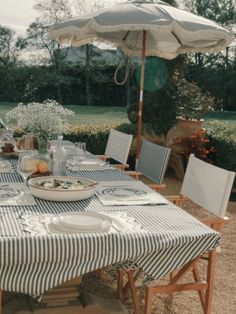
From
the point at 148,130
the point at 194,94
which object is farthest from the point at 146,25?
the point at 194,94

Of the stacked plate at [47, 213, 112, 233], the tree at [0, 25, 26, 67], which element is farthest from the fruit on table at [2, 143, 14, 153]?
the tree at [0, 25, 26, 67]

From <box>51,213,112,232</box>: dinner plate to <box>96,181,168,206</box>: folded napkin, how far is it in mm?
353

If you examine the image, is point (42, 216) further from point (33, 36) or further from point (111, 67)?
point (33, 36)

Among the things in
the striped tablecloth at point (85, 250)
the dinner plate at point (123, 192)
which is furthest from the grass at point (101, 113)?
the striped tablecloth at point (85, 250)

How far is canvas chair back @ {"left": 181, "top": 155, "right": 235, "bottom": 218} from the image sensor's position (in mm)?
2594

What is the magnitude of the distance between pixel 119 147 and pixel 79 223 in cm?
275

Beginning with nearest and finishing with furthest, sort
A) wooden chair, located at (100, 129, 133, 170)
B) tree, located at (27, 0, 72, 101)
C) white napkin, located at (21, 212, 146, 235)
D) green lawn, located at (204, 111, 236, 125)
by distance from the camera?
white napkin, located at (21, 212, 146, 235) < wooden chair, located at (100, 129, 133, 170) < green lawn, located at (204, 111, 236, 125) < tree, located at (27, 0, 72, 101)

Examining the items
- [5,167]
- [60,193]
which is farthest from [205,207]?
[5,167]

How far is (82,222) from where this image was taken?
1943mm

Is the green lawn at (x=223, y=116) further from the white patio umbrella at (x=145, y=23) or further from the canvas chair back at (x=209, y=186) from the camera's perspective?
the canvas chair back at (x=209, y=186)

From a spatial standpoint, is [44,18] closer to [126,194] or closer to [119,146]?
[119,146]

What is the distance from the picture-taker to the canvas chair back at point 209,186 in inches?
102

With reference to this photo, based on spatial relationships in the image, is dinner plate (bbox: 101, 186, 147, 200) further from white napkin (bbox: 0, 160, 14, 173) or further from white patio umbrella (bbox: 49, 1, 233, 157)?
white patio umbrella (bbox: 49, 1, 233, 157)

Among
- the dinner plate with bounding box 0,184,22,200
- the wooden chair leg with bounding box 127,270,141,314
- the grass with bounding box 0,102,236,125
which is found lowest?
the grass with bounding box 0,102,236,125
